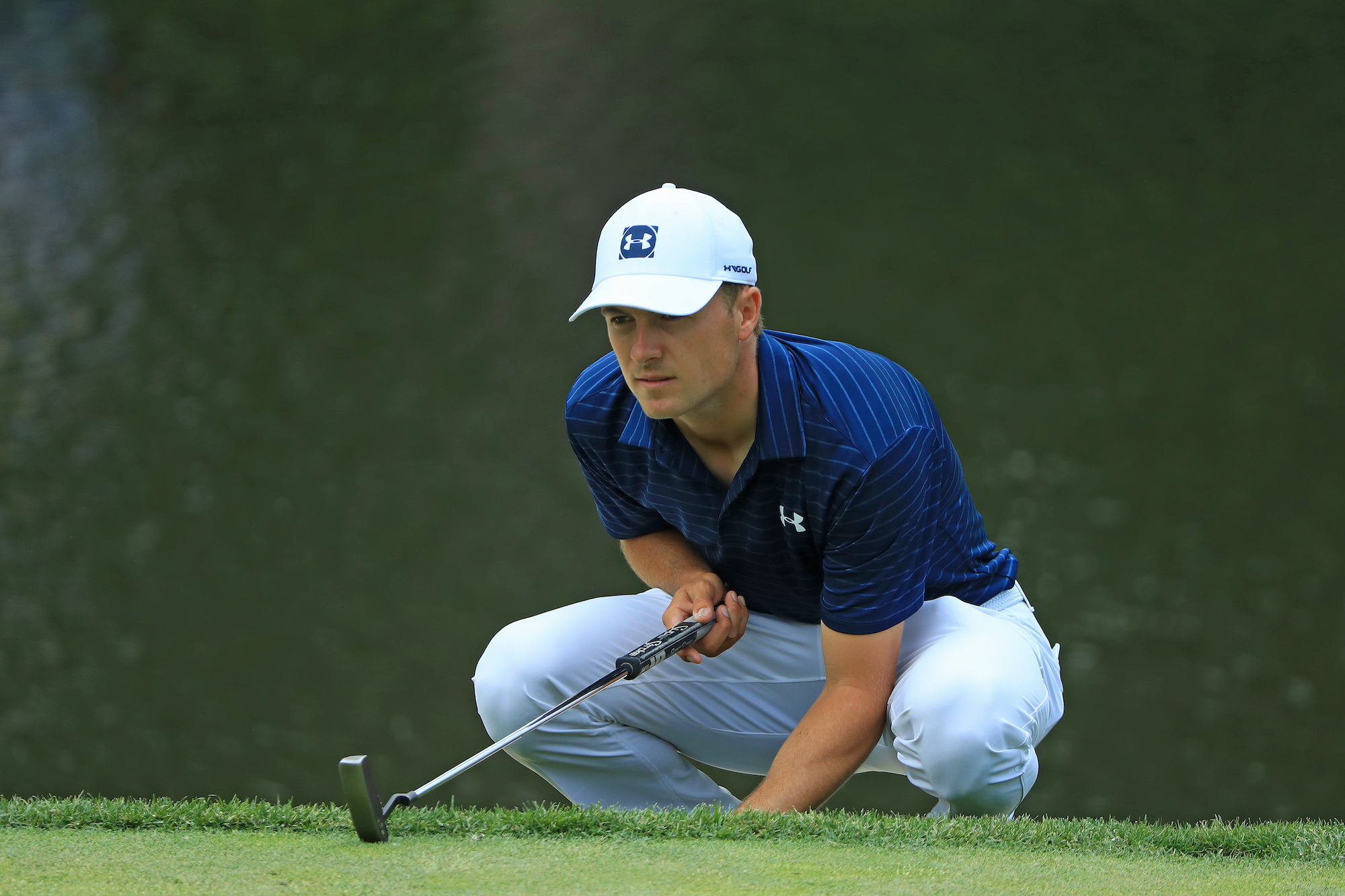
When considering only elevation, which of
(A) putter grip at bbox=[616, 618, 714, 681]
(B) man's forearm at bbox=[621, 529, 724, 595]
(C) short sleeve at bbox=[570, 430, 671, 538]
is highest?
(C) short sleeve at bbox=[570, 430, 671, 538]

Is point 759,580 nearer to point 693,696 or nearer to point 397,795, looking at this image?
point 693,696

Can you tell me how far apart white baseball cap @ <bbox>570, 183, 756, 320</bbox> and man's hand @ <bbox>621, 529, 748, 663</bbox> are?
37cm

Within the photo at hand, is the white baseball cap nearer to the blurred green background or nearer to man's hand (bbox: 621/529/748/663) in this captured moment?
man's hand (bbox: 621/529/748/663)

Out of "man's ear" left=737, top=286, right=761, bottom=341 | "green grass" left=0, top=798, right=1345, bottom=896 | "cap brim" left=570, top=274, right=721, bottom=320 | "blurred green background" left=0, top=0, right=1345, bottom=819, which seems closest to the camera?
"green grass" left=0, top=798, right=1345, bottom=896

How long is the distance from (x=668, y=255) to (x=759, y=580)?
435mm

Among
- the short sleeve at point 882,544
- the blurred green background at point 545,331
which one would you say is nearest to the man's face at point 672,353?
the short sleeve at point 882,544

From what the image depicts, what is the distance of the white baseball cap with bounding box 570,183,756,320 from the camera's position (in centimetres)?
114

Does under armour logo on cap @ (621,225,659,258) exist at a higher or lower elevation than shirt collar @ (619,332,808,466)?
higher

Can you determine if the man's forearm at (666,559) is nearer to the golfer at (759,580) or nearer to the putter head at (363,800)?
the golfer at (759,580)

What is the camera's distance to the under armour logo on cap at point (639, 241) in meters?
1.17

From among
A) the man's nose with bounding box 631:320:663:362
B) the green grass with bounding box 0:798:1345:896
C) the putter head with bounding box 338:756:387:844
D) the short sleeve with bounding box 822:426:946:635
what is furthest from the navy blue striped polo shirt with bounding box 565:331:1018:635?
the putter head with bounding box 338:756:387:844

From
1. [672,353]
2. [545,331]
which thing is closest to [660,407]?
[672,353]

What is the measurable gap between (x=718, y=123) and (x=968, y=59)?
20.4 inches

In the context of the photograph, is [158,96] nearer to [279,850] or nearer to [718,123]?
[718,123]
